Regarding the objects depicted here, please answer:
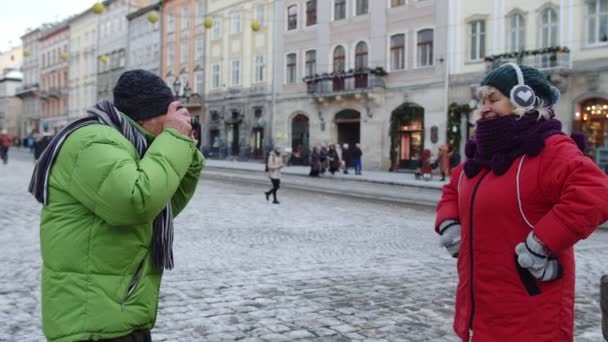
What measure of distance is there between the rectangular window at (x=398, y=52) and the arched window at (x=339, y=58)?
12.0 feet

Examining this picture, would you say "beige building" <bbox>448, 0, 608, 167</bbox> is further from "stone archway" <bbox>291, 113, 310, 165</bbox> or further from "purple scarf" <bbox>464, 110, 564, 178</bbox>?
"purple scarf" <bbox>464, 110, 564, 178</bbox>

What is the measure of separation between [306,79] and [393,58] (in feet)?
20.0

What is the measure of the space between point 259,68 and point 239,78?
2.41 m

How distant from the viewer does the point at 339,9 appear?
116ft

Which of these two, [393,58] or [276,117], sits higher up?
[393,58]

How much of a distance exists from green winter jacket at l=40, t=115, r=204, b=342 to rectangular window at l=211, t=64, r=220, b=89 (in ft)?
143

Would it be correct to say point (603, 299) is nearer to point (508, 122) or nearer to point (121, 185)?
point (508, 122)

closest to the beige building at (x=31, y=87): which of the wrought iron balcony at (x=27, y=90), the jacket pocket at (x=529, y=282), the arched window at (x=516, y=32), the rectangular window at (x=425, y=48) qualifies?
the wrought iron balcony at (x=27, y=90)

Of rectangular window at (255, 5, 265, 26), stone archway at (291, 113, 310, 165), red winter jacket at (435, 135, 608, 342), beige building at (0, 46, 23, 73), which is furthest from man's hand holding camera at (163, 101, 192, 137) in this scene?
→ beige building at (0, 46, 23, 73)

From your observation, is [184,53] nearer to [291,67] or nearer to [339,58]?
[291,67]

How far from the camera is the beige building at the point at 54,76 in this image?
71.9 metres

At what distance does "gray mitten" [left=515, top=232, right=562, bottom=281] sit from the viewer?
8.15 feet

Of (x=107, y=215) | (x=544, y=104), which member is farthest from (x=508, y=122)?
(x=107, y=215)

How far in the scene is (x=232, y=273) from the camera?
7.11 m
